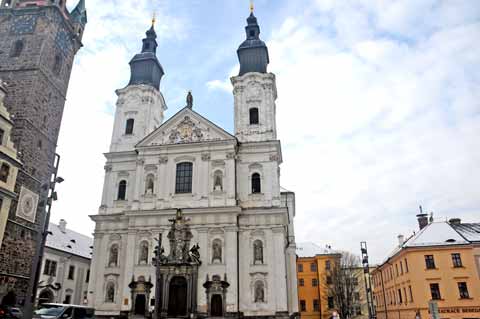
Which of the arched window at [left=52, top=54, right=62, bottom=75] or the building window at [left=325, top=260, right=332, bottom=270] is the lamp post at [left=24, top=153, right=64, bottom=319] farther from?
the building window at [left=325, top=260, right=332, bottom=270]

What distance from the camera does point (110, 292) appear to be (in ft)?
88.5

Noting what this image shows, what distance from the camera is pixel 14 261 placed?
75.6 ft

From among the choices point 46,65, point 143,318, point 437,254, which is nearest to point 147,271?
point 143,318

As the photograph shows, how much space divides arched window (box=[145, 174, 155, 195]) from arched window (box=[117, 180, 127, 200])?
2049mm

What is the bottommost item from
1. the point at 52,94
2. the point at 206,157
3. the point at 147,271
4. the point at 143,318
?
the point at 143,318

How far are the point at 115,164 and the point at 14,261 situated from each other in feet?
34.1

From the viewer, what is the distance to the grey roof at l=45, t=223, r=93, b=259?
3594cm

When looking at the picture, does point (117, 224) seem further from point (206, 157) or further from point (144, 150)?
point (206, 157)

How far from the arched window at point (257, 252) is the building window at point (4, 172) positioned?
623 inches

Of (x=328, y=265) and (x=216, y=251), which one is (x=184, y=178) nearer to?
(x=216, y=251)

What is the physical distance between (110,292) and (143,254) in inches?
136

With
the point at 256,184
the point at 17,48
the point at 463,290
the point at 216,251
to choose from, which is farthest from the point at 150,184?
the point at 463,290

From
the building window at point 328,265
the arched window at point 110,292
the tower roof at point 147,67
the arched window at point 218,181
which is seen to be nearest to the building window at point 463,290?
the arched window at point 218,181

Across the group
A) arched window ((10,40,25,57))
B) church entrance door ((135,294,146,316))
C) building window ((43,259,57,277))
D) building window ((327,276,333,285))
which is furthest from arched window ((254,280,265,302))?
building window ((327,276,333,285))
